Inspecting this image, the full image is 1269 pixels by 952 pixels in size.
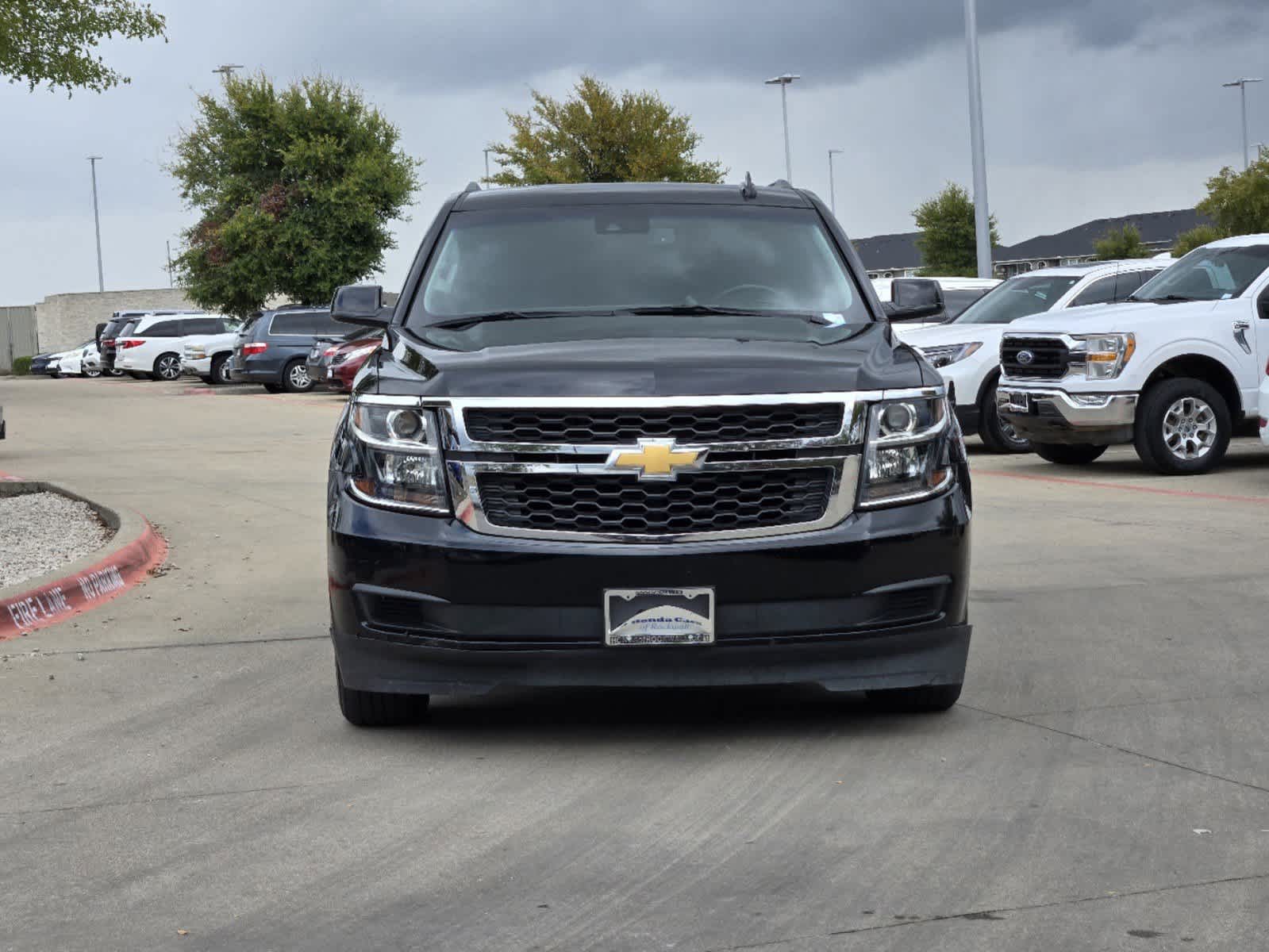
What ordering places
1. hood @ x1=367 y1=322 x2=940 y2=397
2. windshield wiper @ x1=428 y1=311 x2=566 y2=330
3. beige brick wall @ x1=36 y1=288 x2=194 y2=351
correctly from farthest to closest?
beige brick wall @ x1=36 y1=288 x2=194 y2=351
windshield wiper @ x1=428 y1=311 x2=566 y2=330
hood @ x1=367 y1=322 x2=940 y2=397

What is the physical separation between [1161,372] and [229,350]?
32602 millimetres

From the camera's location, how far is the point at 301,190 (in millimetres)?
46000

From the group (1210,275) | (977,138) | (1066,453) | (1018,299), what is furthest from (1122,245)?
(1210,275)

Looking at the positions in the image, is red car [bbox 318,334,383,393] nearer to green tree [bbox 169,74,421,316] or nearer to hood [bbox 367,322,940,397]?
green tree [bbox 169,74,421,316]

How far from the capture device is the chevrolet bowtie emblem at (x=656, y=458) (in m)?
5.69

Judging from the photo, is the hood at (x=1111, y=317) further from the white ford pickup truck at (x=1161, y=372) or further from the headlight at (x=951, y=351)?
the headlight at (x=951, y=351)

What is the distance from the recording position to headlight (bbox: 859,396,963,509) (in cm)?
583

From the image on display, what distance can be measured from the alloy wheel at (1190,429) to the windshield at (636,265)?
891cm

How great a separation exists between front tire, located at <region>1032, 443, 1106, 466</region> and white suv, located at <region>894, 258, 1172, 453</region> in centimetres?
53

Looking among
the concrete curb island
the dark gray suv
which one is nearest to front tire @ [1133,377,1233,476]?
the concrete curb island

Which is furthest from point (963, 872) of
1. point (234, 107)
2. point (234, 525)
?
point (234, 107)

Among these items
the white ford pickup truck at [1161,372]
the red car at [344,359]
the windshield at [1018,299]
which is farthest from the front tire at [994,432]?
the red car at [344,359]

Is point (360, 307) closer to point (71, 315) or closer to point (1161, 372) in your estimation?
point (1161, 372)

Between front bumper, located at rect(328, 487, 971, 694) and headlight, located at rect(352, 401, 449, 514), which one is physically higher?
headlight, located at rect(352, 401, 449, 514)
